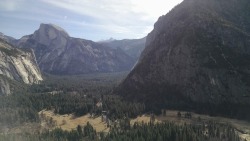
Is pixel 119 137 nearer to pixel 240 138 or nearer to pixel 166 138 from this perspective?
pixel 166 138

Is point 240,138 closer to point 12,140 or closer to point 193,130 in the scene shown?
point 193,130

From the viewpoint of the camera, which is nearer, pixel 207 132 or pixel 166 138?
pixel 166 138

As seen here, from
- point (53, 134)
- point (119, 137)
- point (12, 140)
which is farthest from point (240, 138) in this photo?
point (12, 140)

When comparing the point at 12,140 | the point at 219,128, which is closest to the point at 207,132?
the point at 219,128

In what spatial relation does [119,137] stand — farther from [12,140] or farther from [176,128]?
[12,140]

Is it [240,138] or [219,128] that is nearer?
[240,138]

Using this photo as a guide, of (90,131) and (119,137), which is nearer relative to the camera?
(119,137)

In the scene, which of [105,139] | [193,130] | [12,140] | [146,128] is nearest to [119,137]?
[105,139]
